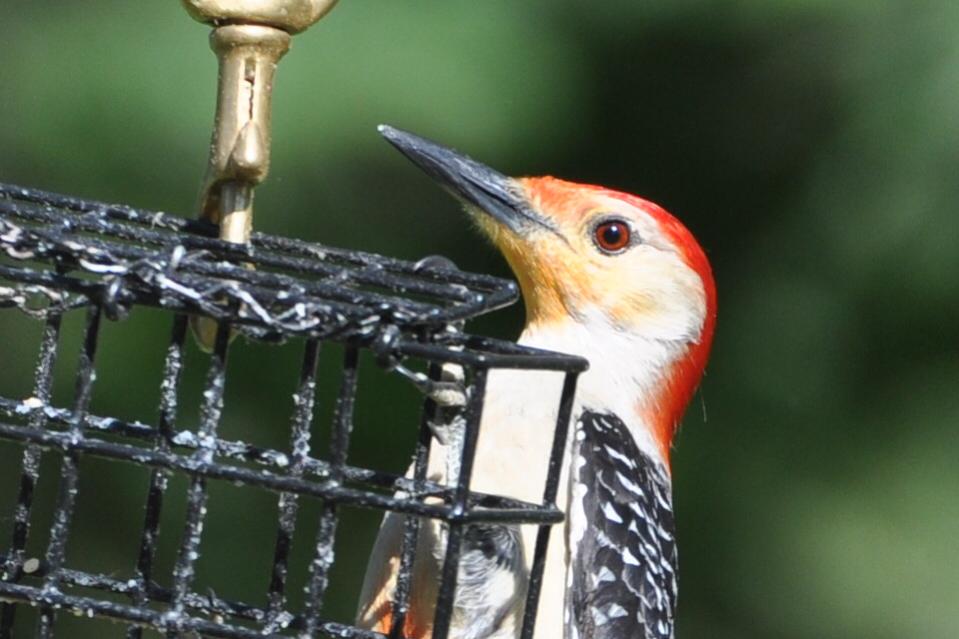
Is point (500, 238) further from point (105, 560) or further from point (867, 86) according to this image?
point (105, 560)

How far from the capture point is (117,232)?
3283mm

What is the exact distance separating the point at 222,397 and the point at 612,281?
2.04 meters

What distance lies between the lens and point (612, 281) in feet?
15.8

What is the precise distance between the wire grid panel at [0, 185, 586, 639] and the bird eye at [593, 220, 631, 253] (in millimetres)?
1568

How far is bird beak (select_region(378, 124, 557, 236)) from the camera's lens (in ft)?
14.2

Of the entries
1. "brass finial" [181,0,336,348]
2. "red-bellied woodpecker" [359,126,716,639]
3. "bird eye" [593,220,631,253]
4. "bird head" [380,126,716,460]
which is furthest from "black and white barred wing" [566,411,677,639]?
"brass finial" [181,0,336,348]

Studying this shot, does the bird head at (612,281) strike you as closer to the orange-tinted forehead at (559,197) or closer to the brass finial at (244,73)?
the orange-tinted forehead at (559,197)

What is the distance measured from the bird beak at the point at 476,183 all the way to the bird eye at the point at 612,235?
5.9 inches

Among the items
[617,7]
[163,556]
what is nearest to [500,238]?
[617,7]

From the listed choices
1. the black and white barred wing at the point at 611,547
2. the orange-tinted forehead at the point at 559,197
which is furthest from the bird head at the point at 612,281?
the black and white barred wing at the point at 611,547

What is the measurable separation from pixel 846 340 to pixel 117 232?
3.56 metres

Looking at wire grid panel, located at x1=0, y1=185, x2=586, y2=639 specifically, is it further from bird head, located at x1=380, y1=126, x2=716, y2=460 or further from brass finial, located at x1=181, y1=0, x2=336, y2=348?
bird head, located at x1=380, y1=126, x2=716, y2=460

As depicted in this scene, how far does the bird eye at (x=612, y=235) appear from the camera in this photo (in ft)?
16.0

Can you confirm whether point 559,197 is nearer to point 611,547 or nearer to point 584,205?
point 584,205
